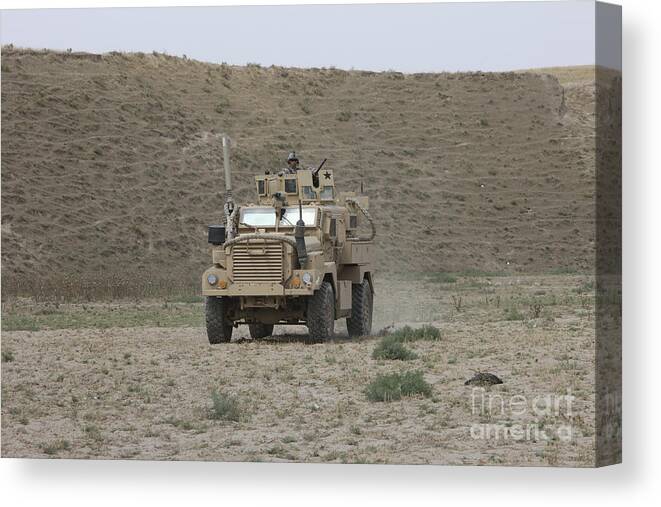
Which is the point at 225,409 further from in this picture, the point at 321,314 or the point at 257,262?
the point at 321,314

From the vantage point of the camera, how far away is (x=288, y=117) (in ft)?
161

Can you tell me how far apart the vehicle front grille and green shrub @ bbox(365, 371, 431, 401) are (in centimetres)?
369

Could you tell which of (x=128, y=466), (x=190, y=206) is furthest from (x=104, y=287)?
(x=128, y=466)

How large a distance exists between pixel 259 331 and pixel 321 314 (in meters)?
2.54

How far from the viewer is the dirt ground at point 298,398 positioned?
13.9 meters

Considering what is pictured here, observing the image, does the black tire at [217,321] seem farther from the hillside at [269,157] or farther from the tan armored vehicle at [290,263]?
the hillside at [269,157]

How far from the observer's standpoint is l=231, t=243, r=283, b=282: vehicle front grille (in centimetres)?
1969

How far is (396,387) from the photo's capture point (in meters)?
16.1

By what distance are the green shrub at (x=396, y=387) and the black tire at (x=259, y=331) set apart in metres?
6.00

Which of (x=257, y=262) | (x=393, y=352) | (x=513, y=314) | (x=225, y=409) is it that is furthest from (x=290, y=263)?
(x=513, y=314)

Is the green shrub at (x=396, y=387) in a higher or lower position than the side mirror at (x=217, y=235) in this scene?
lower

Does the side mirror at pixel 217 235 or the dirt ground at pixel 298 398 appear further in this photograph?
the side mirror at pixel 217 235

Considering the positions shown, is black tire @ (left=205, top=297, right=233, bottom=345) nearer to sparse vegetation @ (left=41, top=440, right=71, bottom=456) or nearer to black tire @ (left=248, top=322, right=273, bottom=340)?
black tire @ (left=248, top=322, right=273, bottom=340)

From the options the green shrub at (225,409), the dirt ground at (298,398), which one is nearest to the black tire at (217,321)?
the dirt ground at (298,398)
